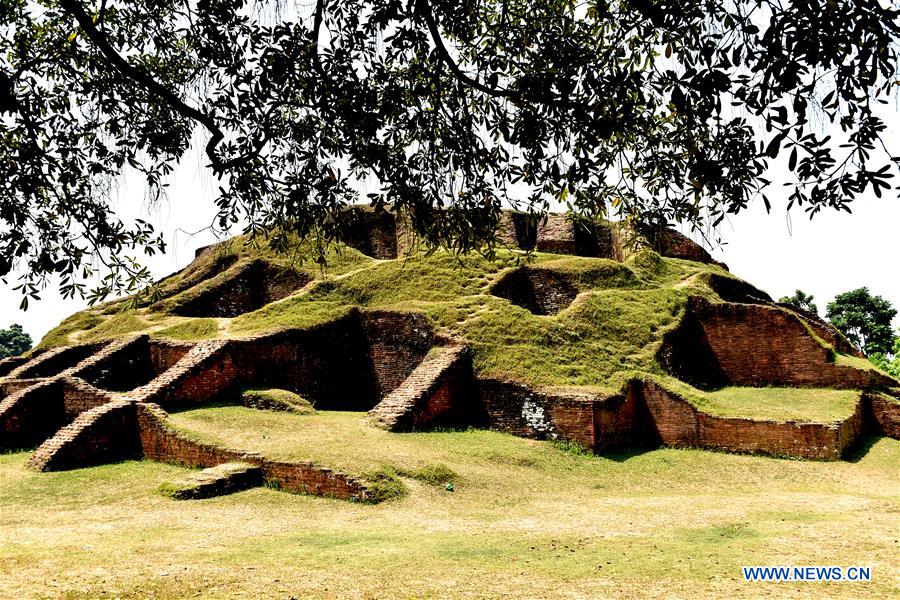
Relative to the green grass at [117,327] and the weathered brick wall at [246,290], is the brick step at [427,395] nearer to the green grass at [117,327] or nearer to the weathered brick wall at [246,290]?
the weathered brick wall at [246,290]

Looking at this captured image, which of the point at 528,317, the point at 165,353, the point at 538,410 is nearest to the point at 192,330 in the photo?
→ the point at 165,353

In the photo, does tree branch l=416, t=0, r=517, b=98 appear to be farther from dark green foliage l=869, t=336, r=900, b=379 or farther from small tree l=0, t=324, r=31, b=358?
small tree l=0, t=324, r=31, b=358

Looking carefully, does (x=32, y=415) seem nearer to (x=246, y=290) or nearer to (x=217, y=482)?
(x=217, y=482)

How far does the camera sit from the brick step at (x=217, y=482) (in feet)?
26.9

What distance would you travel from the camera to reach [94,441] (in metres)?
11.0

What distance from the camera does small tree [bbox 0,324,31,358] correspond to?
218ft

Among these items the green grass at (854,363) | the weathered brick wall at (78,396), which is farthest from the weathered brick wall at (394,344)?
the green grass at (854,363)

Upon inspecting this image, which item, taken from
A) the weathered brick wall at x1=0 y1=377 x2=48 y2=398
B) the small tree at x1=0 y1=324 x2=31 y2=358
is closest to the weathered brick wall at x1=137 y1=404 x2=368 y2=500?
the weathered brick wall at x1=0 y1=377 x2=48 y2=398

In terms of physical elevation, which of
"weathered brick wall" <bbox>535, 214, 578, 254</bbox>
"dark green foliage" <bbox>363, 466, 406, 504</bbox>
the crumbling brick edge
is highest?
"weathered brick wall" <bbox>535, 214, 578, 254</bbox>

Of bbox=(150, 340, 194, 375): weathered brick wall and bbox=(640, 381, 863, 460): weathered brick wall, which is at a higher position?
bbox=(150, 340, 194, 375): weathered brick wall

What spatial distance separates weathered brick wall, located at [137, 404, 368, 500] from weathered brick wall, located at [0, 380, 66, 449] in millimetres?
3740

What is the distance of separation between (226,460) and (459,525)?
4.08m

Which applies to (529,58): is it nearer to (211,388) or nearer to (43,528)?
(43,528)

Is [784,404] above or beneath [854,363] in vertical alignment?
beneath
